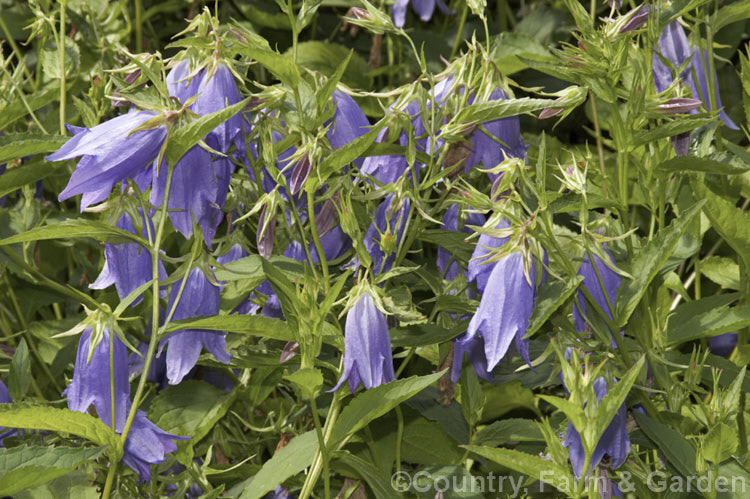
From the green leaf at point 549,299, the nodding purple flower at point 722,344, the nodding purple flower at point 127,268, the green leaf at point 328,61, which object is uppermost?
the green leaf at point 549,299

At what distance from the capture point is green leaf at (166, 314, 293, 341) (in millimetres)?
1025

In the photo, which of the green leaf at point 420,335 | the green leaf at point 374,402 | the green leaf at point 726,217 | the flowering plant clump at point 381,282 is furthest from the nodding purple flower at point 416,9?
the green leaf at point 374,402

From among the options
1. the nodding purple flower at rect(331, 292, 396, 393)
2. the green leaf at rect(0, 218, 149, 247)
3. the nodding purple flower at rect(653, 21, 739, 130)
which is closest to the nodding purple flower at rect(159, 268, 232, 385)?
the green leaf at rect(0, 218, 149, 247)

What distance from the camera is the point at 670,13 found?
1.29m

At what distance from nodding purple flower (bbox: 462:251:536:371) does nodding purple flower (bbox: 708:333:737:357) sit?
81cm

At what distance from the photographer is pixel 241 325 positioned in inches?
40.6

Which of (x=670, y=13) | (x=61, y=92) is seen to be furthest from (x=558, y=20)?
(x=61, y=92)

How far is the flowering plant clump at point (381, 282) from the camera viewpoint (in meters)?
1.06

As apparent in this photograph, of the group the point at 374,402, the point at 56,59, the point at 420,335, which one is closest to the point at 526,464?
the point at 374,402

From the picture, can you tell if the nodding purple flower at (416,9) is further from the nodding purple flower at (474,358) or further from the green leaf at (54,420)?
the green leaf at (54,420)

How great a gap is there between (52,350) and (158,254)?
2.82 feet

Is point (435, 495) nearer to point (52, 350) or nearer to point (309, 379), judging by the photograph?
point (309, 379)

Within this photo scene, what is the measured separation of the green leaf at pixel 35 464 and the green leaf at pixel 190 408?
1.09ft

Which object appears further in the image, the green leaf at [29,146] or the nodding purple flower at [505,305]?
the green leaf at [29,146]
